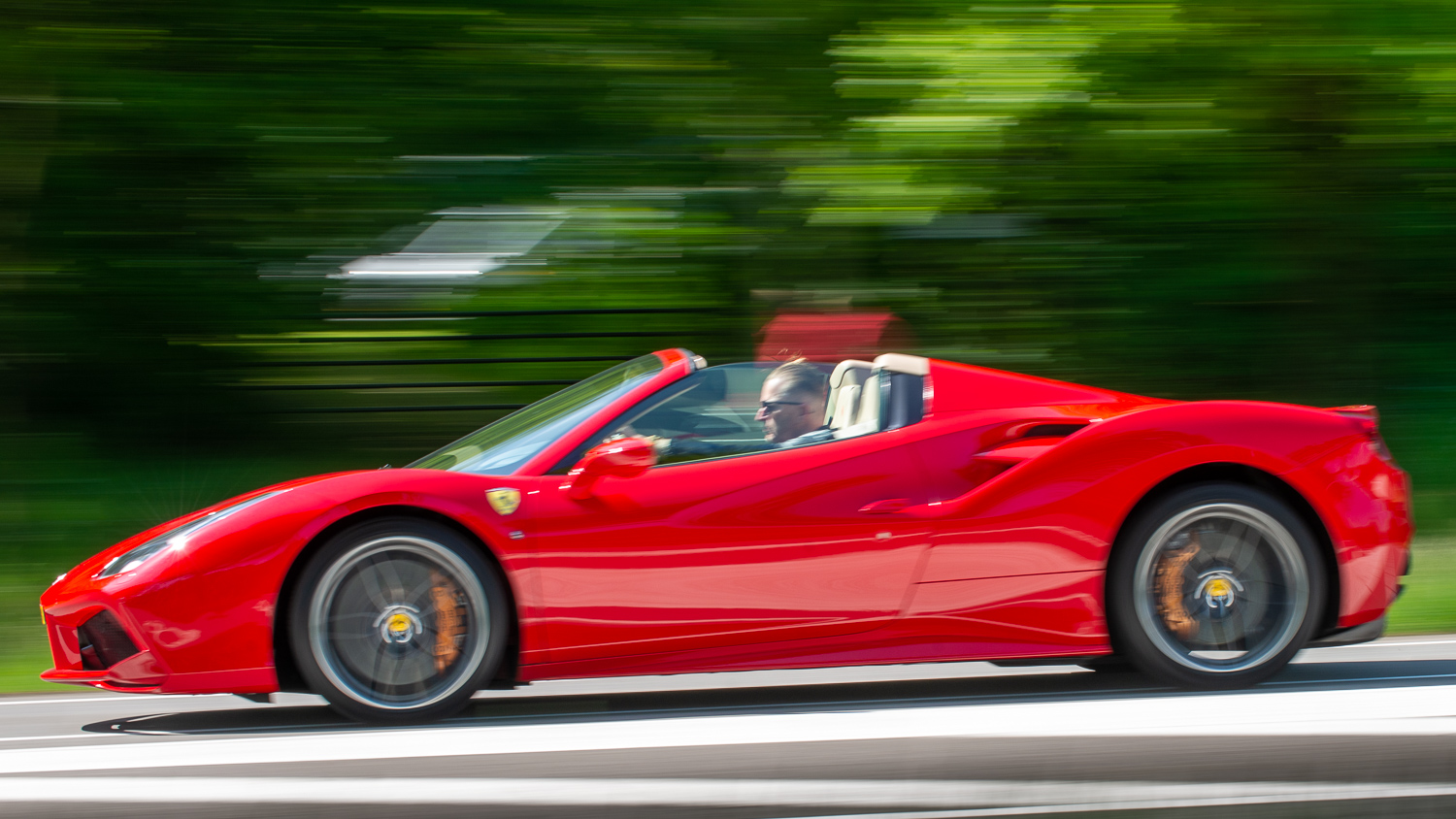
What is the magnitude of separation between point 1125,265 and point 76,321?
6.38 metres

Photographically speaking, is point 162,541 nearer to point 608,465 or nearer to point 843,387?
point 608,465

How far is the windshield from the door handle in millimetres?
757

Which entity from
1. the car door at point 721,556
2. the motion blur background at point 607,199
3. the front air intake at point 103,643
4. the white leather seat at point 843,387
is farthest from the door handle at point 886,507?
the motion blur background at point 607,199

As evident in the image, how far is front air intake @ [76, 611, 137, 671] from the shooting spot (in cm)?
325

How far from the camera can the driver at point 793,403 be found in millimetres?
3727

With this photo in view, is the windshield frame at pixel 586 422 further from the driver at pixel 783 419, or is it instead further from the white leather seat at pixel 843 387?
the white leather seat at pixel 843 387

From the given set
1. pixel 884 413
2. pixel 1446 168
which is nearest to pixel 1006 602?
pixel 884 413

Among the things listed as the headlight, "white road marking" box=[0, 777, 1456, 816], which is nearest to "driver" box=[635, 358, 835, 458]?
the headlight

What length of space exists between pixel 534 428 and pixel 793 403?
77 centimetres

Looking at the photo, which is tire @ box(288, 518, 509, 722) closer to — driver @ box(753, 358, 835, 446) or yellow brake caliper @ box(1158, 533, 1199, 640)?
driver @ box(753, 358, 835, 446)

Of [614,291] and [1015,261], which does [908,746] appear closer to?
[614,291]

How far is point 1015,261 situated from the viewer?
8047 mm

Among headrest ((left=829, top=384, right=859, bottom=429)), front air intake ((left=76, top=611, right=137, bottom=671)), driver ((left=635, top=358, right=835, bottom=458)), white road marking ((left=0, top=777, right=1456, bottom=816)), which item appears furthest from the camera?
headrest ((left=829, top=384, right=859, bottom=429))

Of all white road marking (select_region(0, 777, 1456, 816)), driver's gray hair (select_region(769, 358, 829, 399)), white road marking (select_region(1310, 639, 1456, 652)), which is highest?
driver's gray hair (select_region(769, 358, 829, 399))
